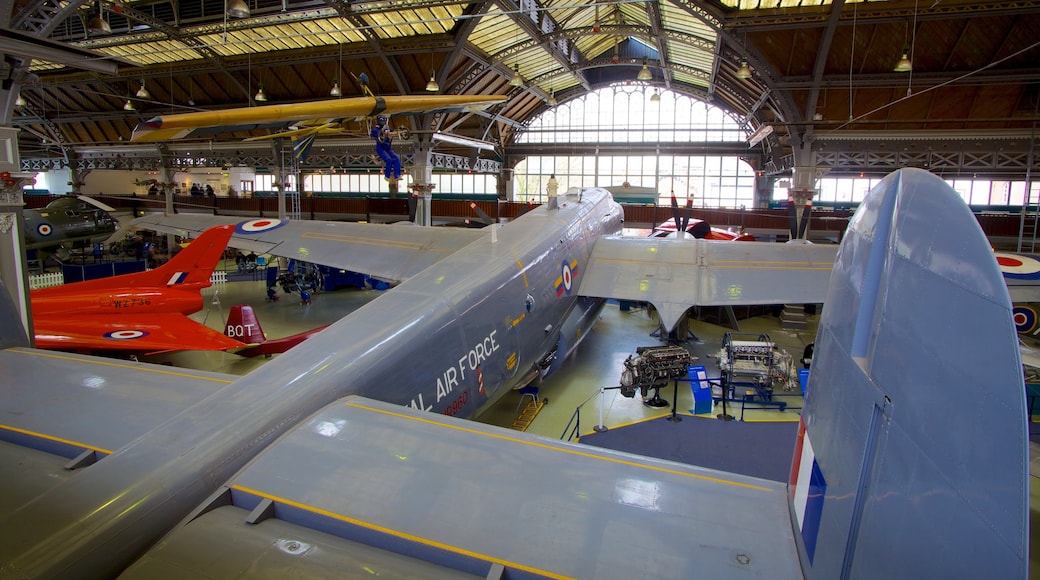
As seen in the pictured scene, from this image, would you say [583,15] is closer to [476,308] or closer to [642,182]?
[642,182]

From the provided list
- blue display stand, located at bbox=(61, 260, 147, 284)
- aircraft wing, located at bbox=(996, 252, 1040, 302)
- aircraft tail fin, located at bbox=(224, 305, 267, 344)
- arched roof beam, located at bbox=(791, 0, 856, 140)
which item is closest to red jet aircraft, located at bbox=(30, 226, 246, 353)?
aircraft tail fin, located at bbox=(224, 305, 267, 344)

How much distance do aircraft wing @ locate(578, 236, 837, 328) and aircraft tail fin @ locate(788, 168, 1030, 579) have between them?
7.46 meters

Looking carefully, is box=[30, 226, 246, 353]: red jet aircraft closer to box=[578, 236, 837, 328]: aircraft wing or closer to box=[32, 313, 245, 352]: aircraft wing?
box=[32, 313, 245, 352]: aircraft wing

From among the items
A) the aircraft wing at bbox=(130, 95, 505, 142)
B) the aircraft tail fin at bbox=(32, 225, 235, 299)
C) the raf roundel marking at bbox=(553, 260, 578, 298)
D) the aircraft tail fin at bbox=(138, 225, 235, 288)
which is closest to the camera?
the aircraft wing at bbox=(130, 95, 505, 142)

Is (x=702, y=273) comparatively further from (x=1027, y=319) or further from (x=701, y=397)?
(x=1027, y=319)

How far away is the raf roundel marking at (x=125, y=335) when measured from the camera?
31.0 ft

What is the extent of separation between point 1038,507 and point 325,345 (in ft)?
25.7

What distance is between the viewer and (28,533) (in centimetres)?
218

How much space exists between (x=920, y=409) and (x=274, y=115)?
9.04m

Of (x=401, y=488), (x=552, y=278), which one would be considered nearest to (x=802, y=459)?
(x=401, y=488)

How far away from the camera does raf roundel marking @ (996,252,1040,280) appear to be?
964 cm

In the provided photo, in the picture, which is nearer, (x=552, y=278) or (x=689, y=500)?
(x=689, y=500)

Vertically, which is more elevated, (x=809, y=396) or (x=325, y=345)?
(x=809, y=396)

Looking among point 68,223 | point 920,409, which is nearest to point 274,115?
point 920,409
